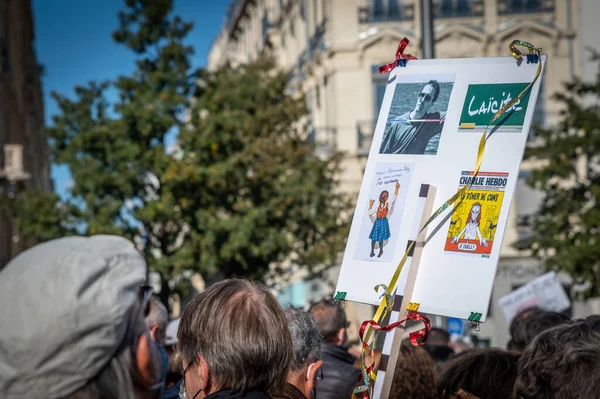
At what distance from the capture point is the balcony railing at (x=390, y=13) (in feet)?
107

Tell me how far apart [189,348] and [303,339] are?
4.74 feet

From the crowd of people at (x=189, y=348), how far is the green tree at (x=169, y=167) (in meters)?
15.5

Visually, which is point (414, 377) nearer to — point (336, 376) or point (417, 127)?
point (336, 376)

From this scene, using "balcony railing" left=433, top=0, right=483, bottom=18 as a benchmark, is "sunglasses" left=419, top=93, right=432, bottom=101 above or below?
below

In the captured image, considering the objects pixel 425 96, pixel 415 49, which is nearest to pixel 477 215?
pixel 425 96

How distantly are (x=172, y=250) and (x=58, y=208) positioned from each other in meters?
2.66

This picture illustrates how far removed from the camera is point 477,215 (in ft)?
12.1

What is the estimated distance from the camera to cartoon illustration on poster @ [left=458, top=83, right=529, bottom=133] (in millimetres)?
3754

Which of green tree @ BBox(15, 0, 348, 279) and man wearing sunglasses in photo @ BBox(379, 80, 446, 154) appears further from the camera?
green tree @ BBox(15, 0, 348, 279)

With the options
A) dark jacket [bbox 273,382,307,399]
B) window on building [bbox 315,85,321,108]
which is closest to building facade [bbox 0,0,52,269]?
window on building [bbox 315,85,321,108]

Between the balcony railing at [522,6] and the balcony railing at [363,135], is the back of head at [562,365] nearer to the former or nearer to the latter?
the balcony railing at [363,135]

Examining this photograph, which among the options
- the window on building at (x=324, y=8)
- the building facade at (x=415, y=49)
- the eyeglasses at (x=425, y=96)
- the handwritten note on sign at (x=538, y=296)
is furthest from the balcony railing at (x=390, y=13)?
the eyeglasses at (x=425, y=96)

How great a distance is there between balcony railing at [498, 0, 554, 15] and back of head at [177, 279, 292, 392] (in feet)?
102

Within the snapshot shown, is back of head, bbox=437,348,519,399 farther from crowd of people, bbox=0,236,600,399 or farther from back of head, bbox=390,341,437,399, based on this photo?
back of head, bbox=390,341,437,399
